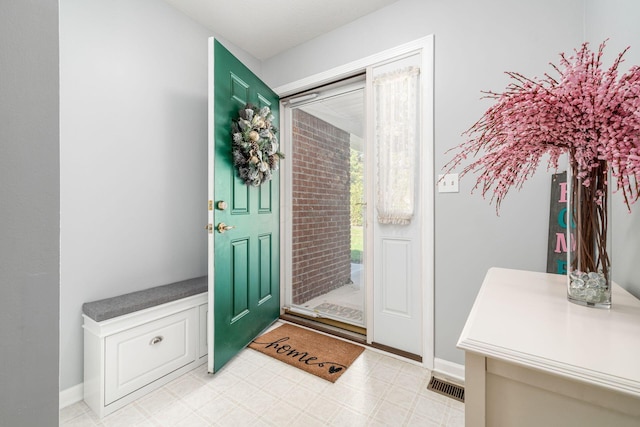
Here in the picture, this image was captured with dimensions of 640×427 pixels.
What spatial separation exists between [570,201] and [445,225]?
3.33 feet

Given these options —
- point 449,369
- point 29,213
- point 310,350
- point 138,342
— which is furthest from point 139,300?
point 449,369

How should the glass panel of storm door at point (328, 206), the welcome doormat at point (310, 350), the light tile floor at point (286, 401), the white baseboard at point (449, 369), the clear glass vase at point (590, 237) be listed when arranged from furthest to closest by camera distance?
the glass panel of storm door at point (328, 206), the welcome doormat at point (310, 350), the white baseboard at point (449, 369), the light tile floor at point (286, 401), the clear glass vase at point (590, 237)

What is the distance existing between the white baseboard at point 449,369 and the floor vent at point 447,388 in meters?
0.07

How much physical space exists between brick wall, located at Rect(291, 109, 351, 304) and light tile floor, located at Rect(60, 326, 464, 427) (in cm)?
118

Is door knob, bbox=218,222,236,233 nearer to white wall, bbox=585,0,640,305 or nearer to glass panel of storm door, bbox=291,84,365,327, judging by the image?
glass panel of storm door, bbox=291,84,365,327

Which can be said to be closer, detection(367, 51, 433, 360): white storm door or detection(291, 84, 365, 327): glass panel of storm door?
detection(367, 51, 433, 360): white storm door

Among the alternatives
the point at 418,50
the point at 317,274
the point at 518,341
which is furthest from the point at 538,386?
the point at 317,274

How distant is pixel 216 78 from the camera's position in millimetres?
1750

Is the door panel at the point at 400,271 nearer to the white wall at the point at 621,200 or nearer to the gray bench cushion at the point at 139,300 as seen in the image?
the white wall at the point at 621,200

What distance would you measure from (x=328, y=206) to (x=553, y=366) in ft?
9.04

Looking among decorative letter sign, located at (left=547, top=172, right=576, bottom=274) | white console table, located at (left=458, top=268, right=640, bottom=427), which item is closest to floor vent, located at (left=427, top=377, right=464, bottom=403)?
decorative letter sign, located at (left=547, top=172, right=576, bottom=274)

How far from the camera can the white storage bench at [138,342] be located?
145cm

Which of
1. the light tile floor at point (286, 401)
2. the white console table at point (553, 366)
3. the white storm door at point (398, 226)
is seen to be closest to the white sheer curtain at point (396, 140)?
the white storm door at point (398, 226)

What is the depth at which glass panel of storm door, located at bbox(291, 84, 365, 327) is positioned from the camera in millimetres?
2797
